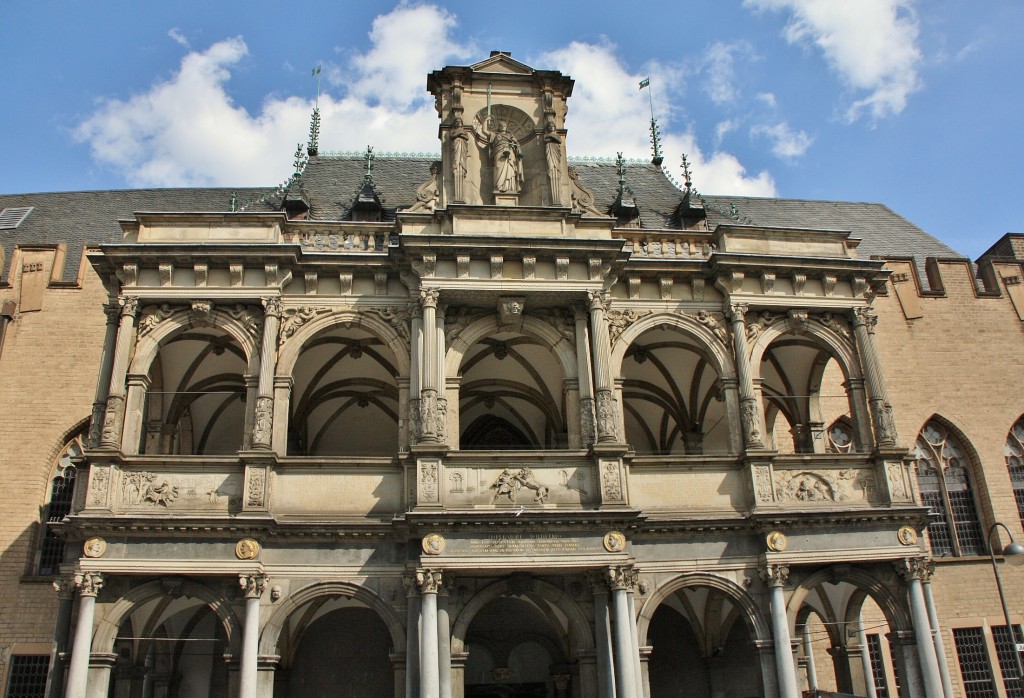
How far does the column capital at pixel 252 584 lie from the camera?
1578 cm

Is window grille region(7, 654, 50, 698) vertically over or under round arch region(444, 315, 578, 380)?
under

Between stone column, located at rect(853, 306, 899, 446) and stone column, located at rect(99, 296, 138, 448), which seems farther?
stone column, located at rect(853, 306, 899, 446)

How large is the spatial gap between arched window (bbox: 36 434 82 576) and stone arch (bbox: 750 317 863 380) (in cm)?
1607

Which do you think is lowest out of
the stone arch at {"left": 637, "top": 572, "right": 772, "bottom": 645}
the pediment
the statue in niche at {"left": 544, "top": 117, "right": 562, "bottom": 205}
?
the stone arch at {"left": 637, "top": 572, "right": 772, "bottom": 645}

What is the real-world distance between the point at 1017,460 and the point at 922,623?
10.0m

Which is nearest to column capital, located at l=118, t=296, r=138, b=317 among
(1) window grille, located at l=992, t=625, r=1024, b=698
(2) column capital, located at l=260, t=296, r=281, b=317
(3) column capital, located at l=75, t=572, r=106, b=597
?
(2) column capital, located at l=260, t=296, r=281, b=317

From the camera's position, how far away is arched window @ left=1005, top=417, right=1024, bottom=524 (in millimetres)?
24141

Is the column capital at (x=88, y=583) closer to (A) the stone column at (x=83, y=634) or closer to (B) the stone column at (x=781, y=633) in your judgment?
(A) the stone column at (x=83, y=634)

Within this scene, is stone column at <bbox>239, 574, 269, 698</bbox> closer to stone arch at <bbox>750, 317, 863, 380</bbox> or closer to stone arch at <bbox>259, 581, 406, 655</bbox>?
stone arch at <bbox>259, 581, 406, 655</bbox>

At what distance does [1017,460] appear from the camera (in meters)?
24.5

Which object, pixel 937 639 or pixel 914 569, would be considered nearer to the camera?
pixel 937 639

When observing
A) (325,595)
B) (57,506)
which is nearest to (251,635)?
Result: (325,595)

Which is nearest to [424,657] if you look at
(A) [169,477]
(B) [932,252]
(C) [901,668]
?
(A) [169,477]

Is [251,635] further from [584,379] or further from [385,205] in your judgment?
[385,205]
